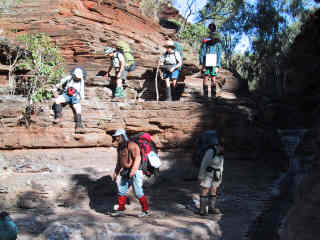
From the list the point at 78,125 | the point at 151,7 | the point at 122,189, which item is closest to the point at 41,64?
the point at 78,125

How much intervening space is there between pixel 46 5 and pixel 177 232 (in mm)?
11257

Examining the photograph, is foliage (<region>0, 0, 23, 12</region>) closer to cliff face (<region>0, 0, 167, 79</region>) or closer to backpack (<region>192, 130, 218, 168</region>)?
cliff face (<region>0, 0, 167, 79</region>)

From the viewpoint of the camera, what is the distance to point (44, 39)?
32.7 feet

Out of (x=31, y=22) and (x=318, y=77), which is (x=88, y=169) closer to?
(x=31, y=22)

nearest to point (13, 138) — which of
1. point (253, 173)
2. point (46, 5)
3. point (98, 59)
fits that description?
point (98, 59)

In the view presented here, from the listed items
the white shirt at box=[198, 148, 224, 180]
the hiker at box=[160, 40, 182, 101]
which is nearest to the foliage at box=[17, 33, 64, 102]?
the hiker at box=[160, 40, 182, 101]

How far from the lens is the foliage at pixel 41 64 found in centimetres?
886

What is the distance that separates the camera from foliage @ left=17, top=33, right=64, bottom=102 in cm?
886

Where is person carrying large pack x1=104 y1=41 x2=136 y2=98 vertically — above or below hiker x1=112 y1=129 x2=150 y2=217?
above

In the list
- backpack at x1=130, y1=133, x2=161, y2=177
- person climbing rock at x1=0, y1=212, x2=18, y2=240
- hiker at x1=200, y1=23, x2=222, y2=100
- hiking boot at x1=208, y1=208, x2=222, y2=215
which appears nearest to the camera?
person climbing rock at x1=0, y1=212, x2=18, y2=240

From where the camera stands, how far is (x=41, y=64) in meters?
9.11

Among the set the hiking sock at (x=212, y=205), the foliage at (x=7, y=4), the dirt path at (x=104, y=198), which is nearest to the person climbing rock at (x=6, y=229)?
the dirt path at (x=104, y=198)

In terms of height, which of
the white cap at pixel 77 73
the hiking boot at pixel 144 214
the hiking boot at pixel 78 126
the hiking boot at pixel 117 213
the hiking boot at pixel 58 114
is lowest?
the hiking boot at pixel 117 213

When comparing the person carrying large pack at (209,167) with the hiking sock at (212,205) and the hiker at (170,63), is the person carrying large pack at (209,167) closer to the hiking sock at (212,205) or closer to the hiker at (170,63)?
the hiking sock at (212,205)
